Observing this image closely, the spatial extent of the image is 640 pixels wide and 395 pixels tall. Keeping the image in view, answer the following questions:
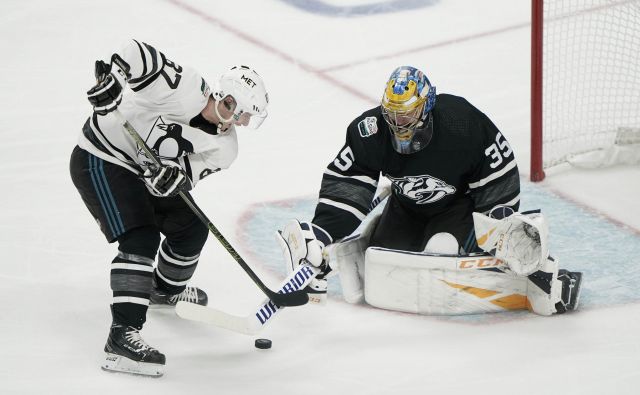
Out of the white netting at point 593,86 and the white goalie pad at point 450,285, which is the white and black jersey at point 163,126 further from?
the white netting at point 593,86

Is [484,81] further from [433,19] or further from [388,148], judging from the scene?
[388,148]

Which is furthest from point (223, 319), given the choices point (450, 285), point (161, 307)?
point (450, 285)

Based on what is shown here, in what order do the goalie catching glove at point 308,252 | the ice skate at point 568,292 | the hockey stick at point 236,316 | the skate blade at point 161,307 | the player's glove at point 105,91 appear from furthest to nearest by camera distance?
the skate blade at point 161,307 < the ice skate at point 568,292 < the goalie catching glove at point 308,252 < the hockey stick at point 236,316 < the player's glove at point 105,91

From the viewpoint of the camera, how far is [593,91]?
17.1 ft

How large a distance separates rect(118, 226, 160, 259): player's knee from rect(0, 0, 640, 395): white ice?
323mm

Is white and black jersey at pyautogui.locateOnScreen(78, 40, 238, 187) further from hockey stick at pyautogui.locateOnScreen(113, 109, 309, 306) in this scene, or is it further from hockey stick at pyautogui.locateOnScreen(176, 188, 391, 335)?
hockey stick at pyautogui.locateOnScreen(176, 188, 391, 335)

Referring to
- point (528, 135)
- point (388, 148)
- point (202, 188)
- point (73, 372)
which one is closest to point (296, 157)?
point (202, 188)

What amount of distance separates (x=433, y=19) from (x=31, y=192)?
8.21ft

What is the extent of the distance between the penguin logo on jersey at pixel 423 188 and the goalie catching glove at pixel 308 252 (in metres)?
0.30

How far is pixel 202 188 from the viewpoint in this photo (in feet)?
15.7

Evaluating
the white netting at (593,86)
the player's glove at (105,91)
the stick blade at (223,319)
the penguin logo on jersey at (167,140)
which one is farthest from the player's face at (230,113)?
the white netting at (593,86)

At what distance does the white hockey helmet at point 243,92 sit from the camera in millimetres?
3475

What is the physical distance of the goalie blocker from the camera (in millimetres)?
3691

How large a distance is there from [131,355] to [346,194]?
80 cm
